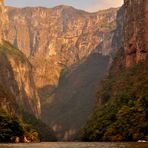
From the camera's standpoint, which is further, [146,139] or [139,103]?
[139,103]

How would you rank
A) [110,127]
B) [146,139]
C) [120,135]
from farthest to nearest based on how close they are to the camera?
[110,127], [120,135], [146,139]

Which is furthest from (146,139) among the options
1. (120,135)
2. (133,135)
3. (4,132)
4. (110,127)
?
(4,132)

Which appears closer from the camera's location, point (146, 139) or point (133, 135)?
point (146, 139)

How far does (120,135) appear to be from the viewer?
608 ft

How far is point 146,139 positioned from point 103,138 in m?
38.0

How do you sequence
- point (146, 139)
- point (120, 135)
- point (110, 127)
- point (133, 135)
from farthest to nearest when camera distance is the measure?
point (110, 127) → point (120, 135) → point (133, 135) → point (146, 139)

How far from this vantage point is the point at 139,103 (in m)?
196

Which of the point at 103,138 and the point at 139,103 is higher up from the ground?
the point at 139,103

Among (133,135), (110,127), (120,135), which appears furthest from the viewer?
(110,127)

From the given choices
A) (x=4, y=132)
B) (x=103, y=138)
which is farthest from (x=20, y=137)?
(x=103, y=138)

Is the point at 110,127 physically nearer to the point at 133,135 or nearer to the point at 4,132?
the point at 133,135

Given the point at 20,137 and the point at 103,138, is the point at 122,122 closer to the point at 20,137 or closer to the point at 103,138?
the point at 103,138

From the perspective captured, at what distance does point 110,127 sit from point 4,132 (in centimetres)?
4001

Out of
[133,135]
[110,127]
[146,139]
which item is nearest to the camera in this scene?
[146,139]
